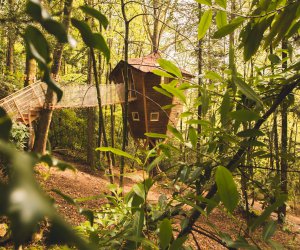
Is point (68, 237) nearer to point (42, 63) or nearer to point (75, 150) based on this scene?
point (42, 63)

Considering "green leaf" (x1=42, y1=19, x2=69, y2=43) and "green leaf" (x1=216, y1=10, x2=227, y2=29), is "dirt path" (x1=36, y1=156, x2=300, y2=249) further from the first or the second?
"green leaf" (x1=42, y1=19, x2=69, y2=43)

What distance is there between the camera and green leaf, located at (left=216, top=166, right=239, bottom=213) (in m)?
0.61

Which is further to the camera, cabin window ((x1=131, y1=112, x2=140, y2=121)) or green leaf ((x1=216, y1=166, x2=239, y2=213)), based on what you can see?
cabin window ((x1=131, y1=112, x2=140, y2=121))

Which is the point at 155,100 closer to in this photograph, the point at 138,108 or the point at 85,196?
the point at 138,108

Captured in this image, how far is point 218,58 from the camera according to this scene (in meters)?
11.8

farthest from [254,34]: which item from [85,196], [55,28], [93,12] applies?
[85,196]

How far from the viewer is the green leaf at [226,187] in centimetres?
61

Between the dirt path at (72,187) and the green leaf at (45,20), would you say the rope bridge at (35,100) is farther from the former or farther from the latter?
the green leaf at (45,20)

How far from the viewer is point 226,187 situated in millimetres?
624

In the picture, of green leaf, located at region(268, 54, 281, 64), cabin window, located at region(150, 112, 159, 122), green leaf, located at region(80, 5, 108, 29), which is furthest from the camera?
cabin window, located at region(150, 112, 159, 122)

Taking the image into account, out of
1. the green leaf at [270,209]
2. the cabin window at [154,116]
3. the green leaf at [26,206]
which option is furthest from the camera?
the cabin window at [154,116]

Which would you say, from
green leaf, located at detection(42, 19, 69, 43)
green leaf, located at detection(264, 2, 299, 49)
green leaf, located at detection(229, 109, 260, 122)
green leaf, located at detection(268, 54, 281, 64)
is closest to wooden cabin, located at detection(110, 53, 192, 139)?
green leaf, located at detection(268, 54, 281, 64)

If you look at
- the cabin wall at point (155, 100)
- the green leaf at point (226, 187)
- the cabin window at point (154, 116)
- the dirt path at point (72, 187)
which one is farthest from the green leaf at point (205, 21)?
the cabin window at point (154, 116)

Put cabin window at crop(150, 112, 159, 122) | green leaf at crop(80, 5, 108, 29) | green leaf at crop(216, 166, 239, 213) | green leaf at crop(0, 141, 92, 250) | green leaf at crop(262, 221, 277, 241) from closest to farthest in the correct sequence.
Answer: green leaf at crop(0, 141, 92, 250), green leaf at crop(80, 5, 108, 29), green leaf at crop(216, 166, 239, 213), green leaf at crop(262, 221, 277, 241), cabin window at crop(150, 112, 159, 122)
